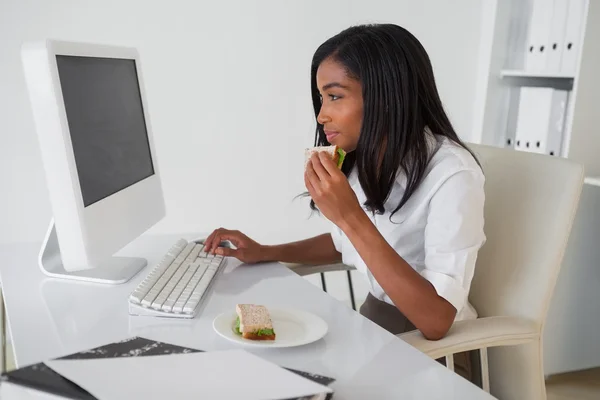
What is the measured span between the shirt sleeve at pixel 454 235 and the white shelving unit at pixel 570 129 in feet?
3.62

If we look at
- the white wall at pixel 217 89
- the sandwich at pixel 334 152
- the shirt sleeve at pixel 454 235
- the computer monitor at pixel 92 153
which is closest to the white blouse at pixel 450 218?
the shirt sleeve at pixel 454 235

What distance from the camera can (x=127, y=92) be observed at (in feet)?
4.61

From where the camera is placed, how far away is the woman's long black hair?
1247mm

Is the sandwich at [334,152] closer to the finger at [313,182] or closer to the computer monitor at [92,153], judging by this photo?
the finger at [313,182]

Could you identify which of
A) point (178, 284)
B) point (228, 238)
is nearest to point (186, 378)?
point (178, 284)

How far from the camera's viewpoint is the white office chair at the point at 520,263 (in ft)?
3.96

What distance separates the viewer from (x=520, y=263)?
1288 millimetres

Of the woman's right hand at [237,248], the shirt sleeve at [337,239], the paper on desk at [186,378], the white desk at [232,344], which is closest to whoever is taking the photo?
the paper on desk at [186,378]

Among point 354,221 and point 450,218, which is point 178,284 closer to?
point 354,221

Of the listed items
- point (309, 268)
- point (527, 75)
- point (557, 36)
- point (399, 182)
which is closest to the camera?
point (399, 182)

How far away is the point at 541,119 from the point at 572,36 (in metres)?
0.29

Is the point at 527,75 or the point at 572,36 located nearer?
the point at 572,36

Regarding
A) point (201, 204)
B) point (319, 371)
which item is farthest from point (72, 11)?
point (319, 371)

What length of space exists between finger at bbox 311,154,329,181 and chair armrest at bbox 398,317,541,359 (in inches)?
12.5
